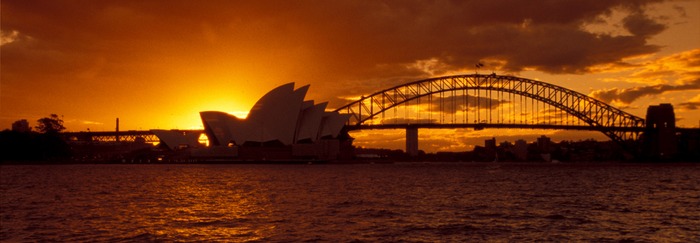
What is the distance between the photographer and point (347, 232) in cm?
2511

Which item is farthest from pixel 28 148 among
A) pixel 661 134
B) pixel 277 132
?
pixel 661 134

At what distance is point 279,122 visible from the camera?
127312 mm

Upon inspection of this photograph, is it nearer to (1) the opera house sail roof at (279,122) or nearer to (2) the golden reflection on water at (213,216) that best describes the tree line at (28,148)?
(1) the opera house sail roof at (279,122)

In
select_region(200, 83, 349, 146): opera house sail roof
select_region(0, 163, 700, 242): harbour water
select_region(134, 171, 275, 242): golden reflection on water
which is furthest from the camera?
select_region(200, 83, 349, 146): opera house sail roof

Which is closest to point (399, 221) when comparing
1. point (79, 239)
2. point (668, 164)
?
point (79, 239)

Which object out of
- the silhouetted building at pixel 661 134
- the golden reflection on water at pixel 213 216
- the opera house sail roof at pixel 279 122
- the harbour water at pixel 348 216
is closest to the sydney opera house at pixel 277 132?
the opera house sail roof at pixel 279 122

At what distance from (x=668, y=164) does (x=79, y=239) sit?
133 metres

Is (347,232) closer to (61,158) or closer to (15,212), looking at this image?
(15,212)

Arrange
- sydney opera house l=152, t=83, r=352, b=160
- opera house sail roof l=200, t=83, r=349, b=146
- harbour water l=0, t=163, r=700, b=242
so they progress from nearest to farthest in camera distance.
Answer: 1. harbour water l=0, t=163, r=700, b=242
2. opera house sail roof l=200, t=83, r=349, b=146
3. sydney opera house l=152, t=83, r=352, b=160

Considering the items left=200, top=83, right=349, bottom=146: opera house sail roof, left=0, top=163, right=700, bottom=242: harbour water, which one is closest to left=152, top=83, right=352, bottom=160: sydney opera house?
left=200, top=83, right=349, bottom=146: opera house sail roof

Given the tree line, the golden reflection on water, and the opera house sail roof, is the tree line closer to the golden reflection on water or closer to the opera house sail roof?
the opera house sail roof

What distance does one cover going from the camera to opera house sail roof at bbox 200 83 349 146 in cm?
12062

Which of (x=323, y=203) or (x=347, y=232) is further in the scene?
(x=323, y=203)

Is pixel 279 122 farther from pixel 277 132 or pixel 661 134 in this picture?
pixel 661 134
